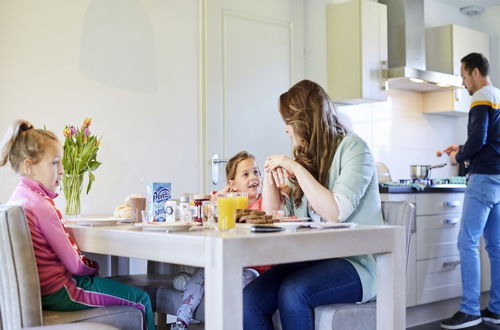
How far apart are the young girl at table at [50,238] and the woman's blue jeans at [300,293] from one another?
0.37 meters

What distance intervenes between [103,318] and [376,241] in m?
0.84

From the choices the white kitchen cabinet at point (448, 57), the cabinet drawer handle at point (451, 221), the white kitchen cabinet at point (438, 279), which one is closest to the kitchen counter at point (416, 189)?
the cabinet drawer handle at point (451, 221)

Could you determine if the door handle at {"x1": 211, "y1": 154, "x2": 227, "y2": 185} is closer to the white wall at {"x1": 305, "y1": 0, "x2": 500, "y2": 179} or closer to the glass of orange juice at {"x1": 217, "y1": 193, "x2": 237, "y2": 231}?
the white wall at {"x1": 305, "y1": 0, "x2": 500, "y2": 179}

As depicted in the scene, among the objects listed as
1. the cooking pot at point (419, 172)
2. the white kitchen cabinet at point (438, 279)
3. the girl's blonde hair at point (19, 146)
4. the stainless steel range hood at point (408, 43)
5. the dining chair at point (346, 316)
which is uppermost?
the stainless steel range hood at point (408, 43)

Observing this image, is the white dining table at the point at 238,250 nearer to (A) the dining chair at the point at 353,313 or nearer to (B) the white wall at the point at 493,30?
(A) the dining chair at the point at 353,313

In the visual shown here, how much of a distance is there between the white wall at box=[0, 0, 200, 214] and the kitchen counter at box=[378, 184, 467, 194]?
1.12 meters

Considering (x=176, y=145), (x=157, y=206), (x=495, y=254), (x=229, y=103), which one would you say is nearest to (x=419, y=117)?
(x=495, y=254)

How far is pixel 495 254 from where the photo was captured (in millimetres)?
4102

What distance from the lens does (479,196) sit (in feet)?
13.1

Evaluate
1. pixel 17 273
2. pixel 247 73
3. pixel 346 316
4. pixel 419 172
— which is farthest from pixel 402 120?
pixel 17 273

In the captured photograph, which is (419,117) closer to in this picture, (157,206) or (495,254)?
(495,254)

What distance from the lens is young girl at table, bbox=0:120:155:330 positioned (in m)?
1.98

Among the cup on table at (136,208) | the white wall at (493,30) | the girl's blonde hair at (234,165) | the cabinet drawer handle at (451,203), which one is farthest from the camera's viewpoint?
the white wall at (493,30)

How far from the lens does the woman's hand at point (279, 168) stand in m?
2.22
